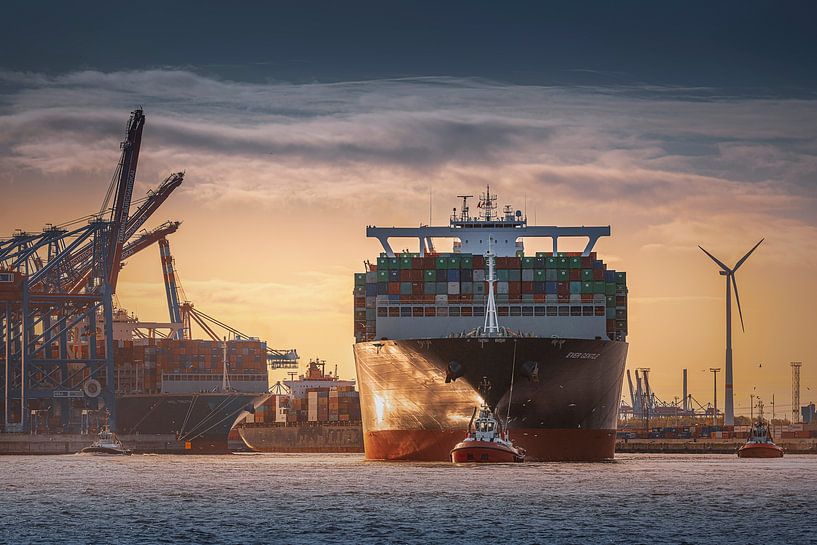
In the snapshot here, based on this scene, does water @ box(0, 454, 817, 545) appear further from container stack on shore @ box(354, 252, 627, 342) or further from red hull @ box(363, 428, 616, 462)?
container stack on shore @ box(354, 252, 627, 342)

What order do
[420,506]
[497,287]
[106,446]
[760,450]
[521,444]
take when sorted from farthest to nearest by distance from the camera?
[106,446] < [760,450] < [497,287] < [521,444] < [420,506]

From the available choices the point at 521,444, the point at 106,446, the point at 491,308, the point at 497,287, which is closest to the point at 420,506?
the point at 521,444

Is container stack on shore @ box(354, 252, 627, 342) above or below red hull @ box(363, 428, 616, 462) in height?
above

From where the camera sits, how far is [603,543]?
184ft

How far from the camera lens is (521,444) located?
9388cm

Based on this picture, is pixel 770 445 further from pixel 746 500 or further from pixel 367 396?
pixel 746 500

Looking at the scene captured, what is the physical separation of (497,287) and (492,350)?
12305 millimetres

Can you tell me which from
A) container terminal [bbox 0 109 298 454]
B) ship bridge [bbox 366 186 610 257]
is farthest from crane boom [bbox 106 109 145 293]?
ship bridge [bbox 366 186 610 257]

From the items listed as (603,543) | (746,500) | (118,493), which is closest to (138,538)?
(603,543)

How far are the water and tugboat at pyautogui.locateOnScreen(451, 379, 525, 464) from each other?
880 mm

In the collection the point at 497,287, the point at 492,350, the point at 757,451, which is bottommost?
the point at 757,451

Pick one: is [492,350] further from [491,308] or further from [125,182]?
[125,182]

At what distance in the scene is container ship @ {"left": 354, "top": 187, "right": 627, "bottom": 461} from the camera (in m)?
92.4

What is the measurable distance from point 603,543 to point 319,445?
4944 inches
